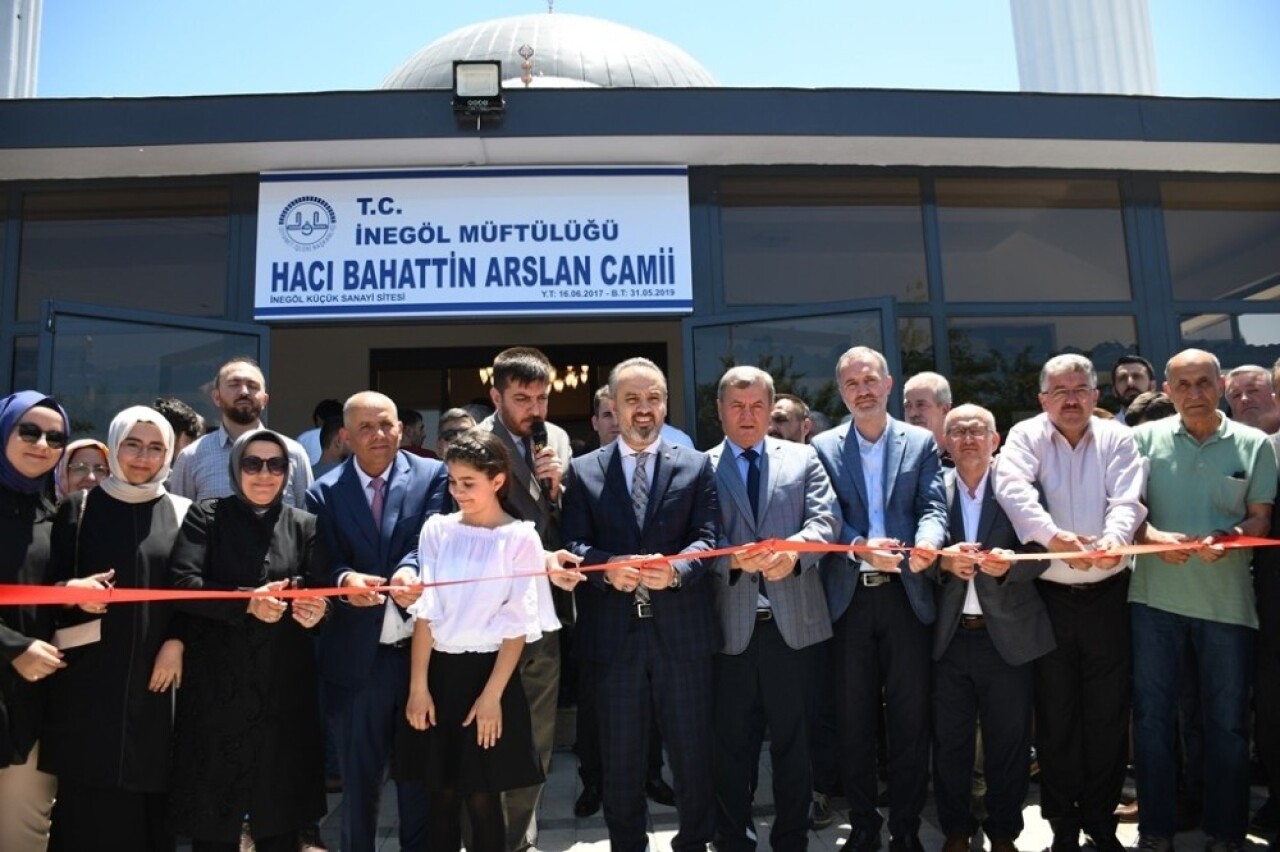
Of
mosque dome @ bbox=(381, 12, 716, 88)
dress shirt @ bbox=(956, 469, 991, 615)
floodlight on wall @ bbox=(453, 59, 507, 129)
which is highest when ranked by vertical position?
mosque dome @ bbox=(381, 12, 716, 88)

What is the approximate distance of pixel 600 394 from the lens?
5.37 metres

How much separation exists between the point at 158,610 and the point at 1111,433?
376 centimetres

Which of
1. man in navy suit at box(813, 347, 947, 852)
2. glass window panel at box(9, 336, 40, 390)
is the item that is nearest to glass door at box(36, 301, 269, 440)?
glass window panel at box(9, 336, 40, 390)

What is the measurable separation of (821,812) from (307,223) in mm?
5266

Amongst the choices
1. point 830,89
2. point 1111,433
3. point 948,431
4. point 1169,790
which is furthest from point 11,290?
point 1169,790

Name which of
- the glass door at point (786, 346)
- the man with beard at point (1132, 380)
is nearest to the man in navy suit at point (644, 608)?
the glass door at point (786, 346)

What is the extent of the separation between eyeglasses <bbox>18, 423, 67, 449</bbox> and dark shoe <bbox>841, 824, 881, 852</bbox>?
3.42 metres

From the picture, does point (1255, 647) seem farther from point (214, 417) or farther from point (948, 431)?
point (214, 417)

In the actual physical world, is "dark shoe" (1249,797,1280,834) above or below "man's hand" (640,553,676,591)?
below

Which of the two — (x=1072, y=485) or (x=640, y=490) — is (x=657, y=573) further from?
(x=1072, y=485)

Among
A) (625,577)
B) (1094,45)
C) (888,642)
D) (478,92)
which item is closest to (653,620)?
(625,577)

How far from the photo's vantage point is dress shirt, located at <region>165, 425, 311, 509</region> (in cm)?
401

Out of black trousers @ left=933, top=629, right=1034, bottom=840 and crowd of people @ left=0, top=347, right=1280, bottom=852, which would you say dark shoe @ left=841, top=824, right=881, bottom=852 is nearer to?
crowd of people @ left=0, top=347, right=1280, bottom=852

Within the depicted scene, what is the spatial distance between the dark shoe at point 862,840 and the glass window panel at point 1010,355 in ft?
12.9
